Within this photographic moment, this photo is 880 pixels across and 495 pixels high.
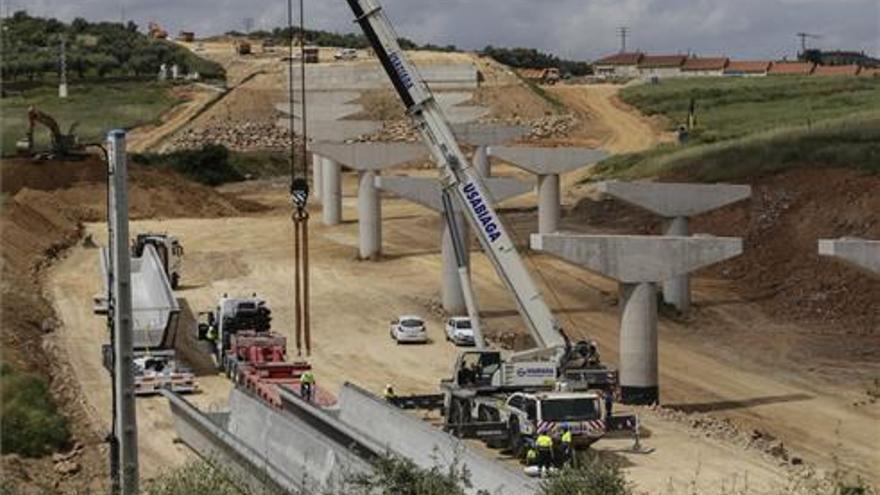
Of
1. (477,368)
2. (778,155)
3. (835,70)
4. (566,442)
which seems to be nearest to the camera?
(566,442)

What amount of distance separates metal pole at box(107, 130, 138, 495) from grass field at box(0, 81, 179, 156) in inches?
2977

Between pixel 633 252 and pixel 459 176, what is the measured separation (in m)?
4.67

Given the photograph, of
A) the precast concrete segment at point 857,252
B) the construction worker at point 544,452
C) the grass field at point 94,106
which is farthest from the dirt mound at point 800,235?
the grass field at point 94,106

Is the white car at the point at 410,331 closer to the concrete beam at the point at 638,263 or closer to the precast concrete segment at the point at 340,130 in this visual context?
the concrete beam at the point at 638,263

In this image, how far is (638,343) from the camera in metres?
37.0

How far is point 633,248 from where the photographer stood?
36375 millimetres

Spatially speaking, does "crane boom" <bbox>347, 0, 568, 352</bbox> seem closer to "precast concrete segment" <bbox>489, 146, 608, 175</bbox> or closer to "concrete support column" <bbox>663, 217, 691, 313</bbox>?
"concrete support column" <bbox>663, 217, 691, 313</bbox>

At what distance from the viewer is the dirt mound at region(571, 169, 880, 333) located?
53.8 m

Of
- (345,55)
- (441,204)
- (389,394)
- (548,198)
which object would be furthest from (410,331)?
(345,55)

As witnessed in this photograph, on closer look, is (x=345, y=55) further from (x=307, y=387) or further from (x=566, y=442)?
(x=566, y=442)

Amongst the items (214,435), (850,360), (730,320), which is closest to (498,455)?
(214,435)

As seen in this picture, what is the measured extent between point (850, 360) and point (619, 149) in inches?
2592

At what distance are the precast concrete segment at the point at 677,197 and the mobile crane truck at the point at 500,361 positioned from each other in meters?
14.5

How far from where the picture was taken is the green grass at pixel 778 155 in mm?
70375
